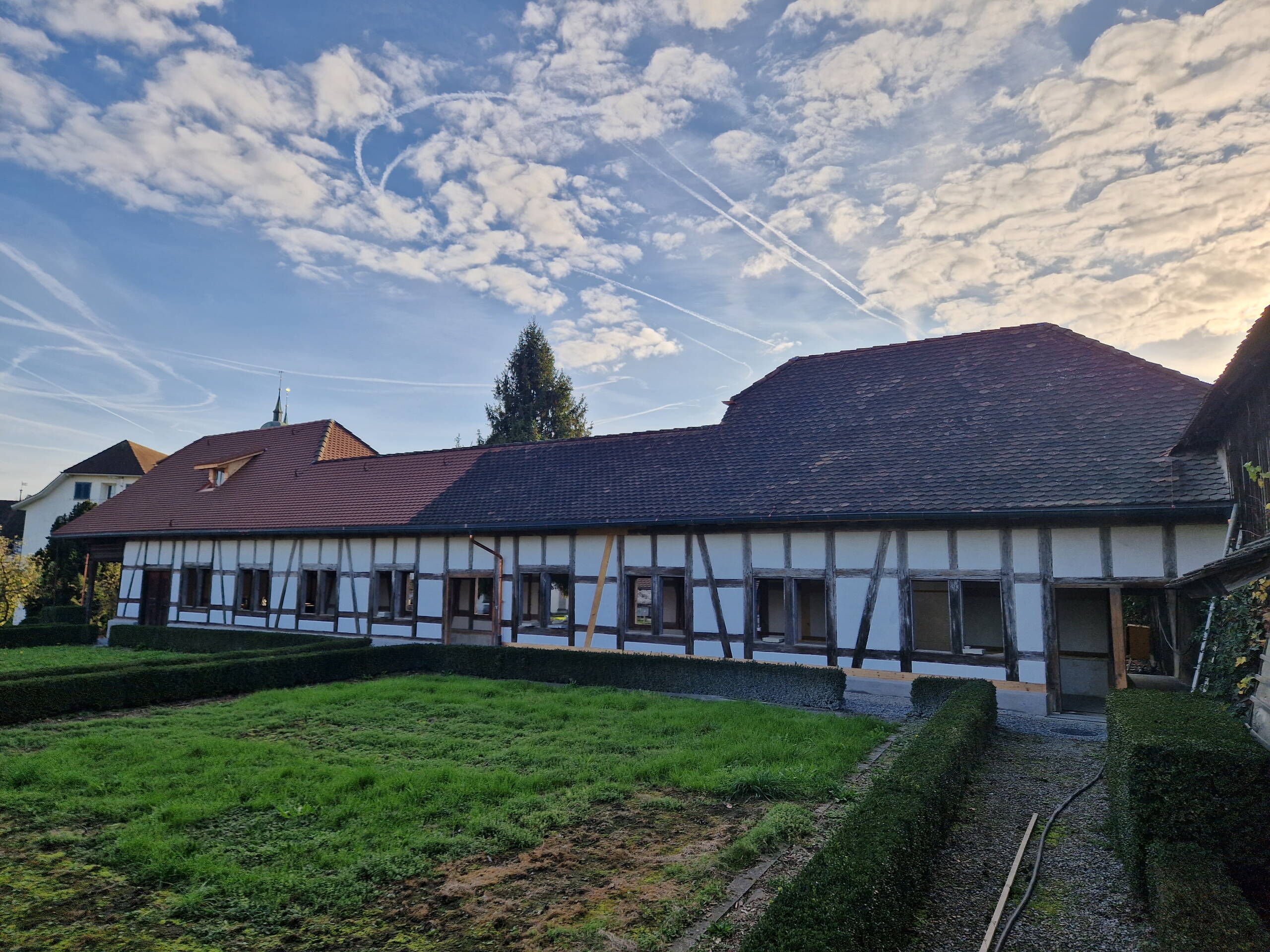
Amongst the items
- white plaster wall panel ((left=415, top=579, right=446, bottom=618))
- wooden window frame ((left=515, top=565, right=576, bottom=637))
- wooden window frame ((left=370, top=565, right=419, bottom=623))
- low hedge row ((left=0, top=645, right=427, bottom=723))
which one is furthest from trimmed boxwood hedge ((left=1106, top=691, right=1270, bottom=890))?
wooden window frame ((left=370, top=565, right=419, bottom=623))

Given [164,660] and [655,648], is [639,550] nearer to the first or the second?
[655,648]

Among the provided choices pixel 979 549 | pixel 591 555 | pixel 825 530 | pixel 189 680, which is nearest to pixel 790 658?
pixel 825 530

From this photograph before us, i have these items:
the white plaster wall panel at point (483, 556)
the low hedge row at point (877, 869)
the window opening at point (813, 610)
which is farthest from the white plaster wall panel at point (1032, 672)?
the white plaster wall panel at point (483, 556)

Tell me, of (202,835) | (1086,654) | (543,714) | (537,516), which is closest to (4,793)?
(202,835)

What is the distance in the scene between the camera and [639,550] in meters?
14.9

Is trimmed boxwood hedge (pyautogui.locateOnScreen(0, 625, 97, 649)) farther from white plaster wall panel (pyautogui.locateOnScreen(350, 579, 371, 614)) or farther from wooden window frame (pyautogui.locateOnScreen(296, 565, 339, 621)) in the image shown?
white plaster wall panel (pyautogui.locateOnScreen(350, 579, 371, 614))

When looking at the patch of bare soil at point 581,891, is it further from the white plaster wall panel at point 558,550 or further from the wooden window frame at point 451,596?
the wooden window frame at point 451,596

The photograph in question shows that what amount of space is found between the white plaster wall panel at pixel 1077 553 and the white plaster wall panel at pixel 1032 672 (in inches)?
55.9

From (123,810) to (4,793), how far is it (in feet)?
4.85

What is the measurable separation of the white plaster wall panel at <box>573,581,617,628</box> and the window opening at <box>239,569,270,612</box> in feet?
34.8

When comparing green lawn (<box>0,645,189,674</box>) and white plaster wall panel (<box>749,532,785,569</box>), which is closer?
white plaster wall panel (<box>749,532,785,569</box>)

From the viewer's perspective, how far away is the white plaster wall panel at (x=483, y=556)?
17.0 metres

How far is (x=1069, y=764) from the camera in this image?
318 inches

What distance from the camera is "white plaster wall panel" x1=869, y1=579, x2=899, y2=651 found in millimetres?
12125
